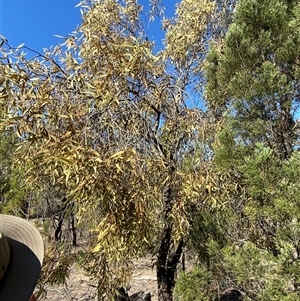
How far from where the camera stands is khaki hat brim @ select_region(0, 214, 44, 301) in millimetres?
976

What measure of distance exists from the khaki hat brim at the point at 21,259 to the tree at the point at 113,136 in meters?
0.59

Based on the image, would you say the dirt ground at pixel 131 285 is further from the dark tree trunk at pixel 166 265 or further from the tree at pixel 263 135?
the tree at pixel 263 135

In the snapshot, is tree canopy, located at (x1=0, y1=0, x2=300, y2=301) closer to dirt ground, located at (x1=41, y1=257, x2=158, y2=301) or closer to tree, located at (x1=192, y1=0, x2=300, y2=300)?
tree, located at (x1=192, y1=0, x2=300, y2=300)

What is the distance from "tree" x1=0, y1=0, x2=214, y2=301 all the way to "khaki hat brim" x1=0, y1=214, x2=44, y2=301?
23.4 inches

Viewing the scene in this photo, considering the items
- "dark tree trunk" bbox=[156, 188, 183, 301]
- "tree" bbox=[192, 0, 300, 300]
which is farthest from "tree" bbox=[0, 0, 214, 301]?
"tree" bbox=[192, 0, 300, 300]

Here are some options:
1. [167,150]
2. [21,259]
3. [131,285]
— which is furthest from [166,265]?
[131,285]

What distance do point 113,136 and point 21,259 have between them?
57.4 inches

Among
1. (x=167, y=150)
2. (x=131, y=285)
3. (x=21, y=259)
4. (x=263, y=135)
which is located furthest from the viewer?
(x=131, y=285)

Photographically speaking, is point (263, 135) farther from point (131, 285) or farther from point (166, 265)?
point (131, 285)

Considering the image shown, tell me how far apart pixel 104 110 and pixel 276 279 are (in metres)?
1.49

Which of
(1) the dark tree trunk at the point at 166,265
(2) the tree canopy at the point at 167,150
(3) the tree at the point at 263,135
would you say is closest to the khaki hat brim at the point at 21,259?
(2) the tree canopy at the point at 167,150

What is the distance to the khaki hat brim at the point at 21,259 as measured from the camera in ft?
3.20

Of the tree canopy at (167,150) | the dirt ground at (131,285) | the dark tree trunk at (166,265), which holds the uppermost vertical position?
the tree canopy at (167,150)

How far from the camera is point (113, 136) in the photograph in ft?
8.07
